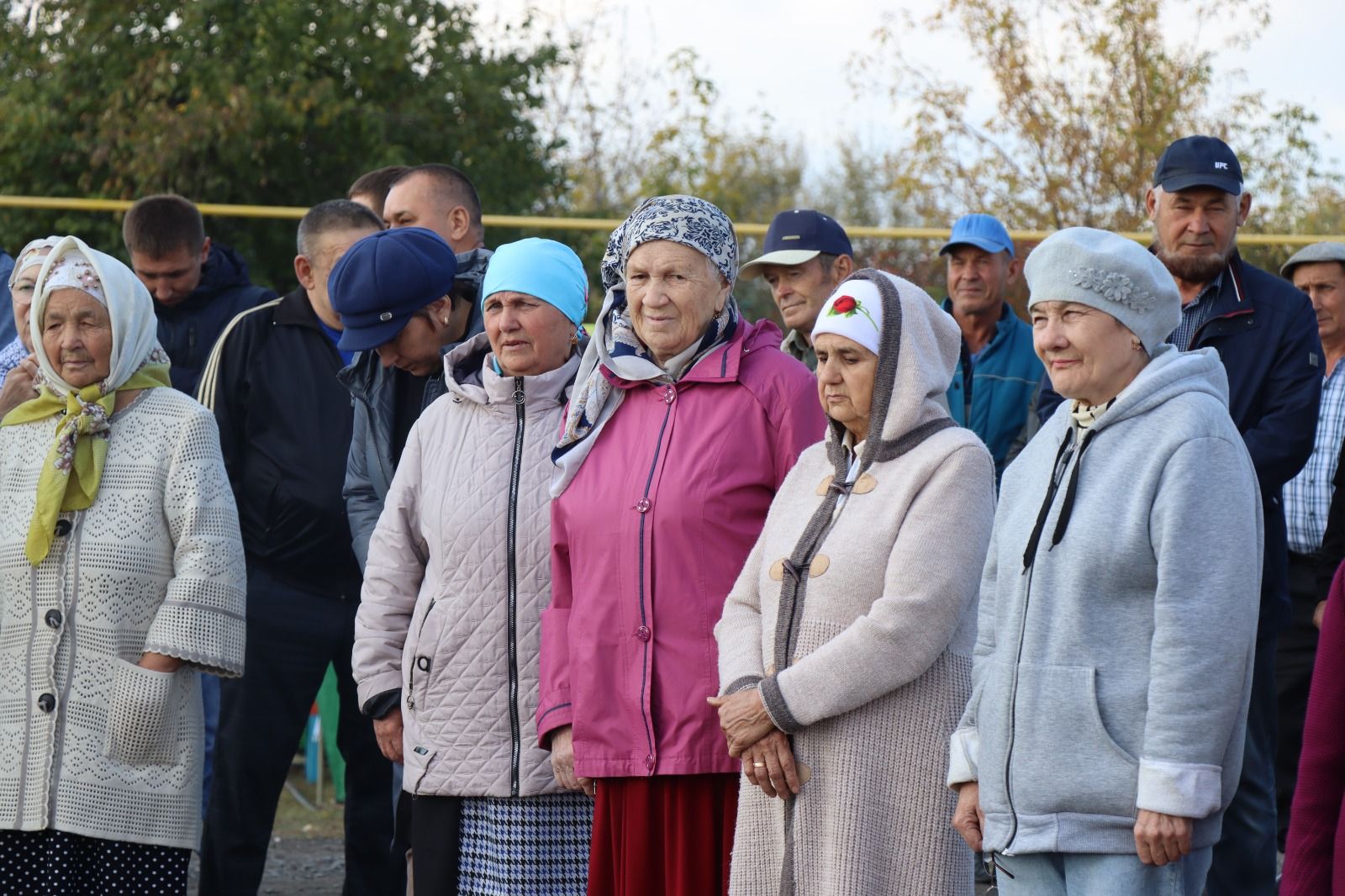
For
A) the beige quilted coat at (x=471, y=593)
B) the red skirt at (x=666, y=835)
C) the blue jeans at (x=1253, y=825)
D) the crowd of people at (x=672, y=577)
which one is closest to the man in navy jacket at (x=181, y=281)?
the crowd of people at (x=672, y=577)

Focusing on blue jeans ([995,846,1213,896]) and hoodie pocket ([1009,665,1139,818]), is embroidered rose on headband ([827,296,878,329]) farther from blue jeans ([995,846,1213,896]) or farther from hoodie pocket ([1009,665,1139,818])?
blue jeans ([995,846,1213,896])

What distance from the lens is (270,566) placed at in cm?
561

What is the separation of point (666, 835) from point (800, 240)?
299cm

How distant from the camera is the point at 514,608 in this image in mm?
4199

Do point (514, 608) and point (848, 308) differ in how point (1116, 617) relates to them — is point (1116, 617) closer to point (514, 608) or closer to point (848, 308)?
point (848, 308)

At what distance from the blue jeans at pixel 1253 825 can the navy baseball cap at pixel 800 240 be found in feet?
7.46

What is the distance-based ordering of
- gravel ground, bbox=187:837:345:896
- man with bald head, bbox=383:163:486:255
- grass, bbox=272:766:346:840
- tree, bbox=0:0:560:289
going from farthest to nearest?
tree, bbox=0:0:560:289 → grass, bbox=272:766:346:840 → gravel ground, bbox=187:837:345:896 → man with bald head, bbox=383:163:486:255

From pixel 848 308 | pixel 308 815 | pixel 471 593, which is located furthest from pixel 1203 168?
pixel 308 815

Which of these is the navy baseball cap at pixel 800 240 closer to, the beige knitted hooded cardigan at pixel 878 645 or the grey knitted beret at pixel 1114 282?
the beige knitted hooded cardigan at pixel 878 645

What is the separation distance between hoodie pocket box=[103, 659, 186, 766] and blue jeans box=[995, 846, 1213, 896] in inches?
93.4

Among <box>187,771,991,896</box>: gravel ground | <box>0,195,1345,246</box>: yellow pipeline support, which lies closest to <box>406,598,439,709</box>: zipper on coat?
<box>187,771,991,896</box>: gravel ground

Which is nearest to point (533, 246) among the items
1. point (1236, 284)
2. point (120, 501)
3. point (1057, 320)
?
point (120, 501)

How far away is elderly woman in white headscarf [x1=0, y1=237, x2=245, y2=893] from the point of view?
4445 millimetres

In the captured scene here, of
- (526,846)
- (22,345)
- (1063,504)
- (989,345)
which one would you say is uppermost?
(989,345)
